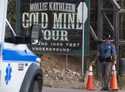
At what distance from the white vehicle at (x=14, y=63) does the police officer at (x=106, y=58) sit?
8.90 meters

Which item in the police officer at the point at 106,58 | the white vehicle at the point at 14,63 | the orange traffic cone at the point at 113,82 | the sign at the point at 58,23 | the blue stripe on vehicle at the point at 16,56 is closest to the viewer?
the white vehicle at the point at 14,63

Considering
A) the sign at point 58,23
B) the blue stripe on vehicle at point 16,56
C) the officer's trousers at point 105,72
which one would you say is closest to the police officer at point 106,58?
the officer's trousers at point 105,72

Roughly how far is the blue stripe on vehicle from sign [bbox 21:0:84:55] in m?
11.5

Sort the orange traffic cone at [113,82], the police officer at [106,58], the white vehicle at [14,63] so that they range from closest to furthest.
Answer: the white vehicle at [14,63], the police officer at [106,58], the orange traffic cone at [113,82]

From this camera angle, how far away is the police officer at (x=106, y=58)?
19172mm

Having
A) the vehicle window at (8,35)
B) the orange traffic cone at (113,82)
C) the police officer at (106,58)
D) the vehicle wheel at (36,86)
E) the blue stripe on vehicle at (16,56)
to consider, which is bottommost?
the orange traffic cone at (113,82)

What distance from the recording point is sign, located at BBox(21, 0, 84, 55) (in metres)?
21.8

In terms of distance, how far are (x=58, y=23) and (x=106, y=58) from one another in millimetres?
3571

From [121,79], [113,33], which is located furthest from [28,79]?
[113,33]

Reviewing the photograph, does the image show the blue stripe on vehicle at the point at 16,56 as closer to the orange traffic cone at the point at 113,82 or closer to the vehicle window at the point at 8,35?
the vehicle window at the point at 8,35

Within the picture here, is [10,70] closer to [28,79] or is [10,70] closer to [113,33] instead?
[28,79]

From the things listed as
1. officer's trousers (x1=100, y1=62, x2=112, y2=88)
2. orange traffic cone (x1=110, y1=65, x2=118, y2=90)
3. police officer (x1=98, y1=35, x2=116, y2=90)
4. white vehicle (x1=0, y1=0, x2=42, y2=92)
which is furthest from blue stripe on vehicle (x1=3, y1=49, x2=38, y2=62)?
orange traffic cone (x1=110, y1=65, x2=118, y2=90)

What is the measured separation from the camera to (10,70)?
29.2ft

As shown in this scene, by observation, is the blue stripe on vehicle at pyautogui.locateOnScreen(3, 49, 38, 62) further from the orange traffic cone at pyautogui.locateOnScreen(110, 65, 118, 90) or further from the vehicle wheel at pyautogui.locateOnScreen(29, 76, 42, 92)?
the orange traffic cone at pyautogui.locateOnScreen(110, 65, 118, 90)
